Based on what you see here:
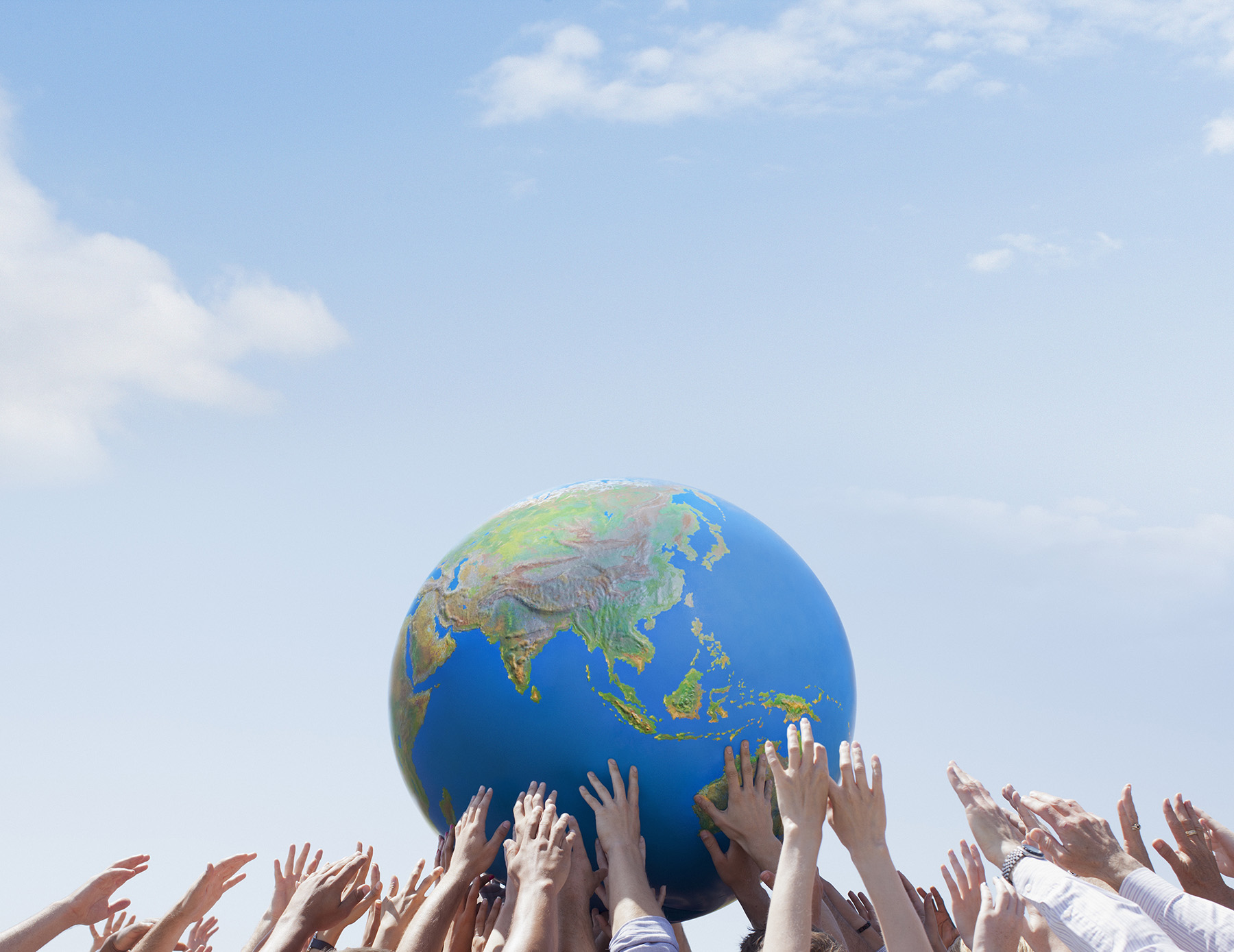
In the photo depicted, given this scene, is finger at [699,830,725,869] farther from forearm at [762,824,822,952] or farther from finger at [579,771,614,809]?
forearm at [762,824,822,952]

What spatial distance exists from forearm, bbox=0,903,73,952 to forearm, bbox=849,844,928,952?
3245 mm

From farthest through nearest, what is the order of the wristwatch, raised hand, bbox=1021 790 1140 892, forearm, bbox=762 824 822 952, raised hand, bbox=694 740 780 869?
raised hand, bbox=694 740 780 869 < raised hand, bbox=1021 790 1140 892 < the wristwatch < forearm, bbox=762 824 822 952

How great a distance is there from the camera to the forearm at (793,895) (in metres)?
3.48

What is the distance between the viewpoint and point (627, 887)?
4.26m

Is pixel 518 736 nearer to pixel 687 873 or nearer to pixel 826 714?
pixel 687 873

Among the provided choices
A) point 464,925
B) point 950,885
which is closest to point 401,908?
point 464,925

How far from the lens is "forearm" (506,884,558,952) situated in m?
3.50

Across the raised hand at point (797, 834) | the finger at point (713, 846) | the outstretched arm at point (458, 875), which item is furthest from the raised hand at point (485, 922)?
the raised hand at point (797, 834)

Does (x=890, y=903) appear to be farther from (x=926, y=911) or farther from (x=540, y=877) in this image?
(x=926, y=911)

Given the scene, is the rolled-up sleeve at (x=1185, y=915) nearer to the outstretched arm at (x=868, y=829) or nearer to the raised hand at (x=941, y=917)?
the outstretched arm at (x=868, y=829)

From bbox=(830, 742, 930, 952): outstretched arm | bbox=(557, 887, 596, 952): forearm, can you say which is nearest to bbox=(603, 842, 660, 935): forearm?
bbox=(557, 887, 596, 952): forearm

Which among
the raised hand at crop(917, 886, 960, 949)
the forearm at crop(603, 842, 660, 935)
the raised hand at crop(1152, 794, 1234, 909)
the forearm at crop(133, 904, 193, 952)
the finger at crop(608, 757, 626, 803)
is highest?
the finger at crop(608, 757, 626, 803)

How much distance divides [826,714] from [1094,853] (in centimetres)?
131

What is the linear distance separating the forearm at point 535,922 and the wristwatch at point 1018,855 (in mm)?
1774
